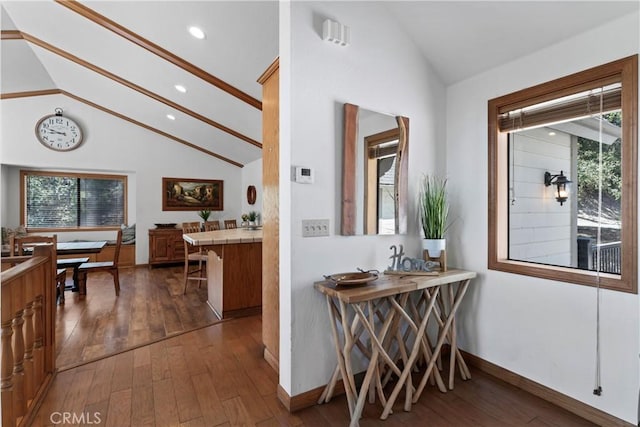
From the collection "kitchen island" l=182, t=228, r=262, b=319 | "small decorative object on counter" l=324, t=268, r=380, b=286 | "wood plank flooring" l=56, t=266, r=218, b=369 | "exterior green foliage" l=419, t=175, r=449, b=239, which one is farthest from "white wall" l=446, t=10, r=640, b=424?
"wood plank flooring" l=56, t=266, r=218, b=369

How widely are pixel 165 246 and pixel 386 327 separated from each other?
20.9ft

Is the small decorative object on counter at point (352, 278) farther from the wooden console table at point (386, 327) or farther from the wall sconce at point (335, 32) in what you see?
the wall sconce at point (335, 32)

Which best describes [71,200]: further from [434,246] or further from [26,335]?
[434,246]

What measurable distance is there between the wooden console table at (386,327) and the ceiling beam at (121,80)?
4521 mm

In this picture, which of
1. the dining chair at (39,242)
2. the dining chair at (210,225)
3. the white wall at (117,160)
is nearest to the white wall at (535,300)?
the dining chair at (39,242)

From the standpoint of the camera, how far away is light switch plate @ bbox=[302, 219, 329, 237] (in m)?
1.98

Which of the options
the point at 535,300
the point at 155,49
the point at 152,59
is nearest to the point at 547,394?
the point at 535,300

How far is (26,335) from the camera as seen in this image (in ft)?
6.47

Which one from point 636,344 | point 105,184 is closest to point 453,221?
point 636,344

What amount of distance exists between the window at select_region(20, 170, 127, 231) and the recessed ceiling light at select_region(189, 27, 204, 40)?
5128 mm

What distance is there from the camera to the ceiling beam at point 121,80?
4277mm

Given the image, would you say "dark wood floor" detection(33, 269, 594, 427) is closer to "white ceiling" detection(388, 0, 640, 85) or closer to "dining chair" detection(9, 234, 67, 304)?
"dining chair" detection(9, 234, 67, 304)

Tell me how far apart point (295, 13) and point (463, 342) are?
2.85 m

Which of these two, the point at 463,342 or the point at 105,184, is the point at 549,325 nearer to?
the point at 463,342
